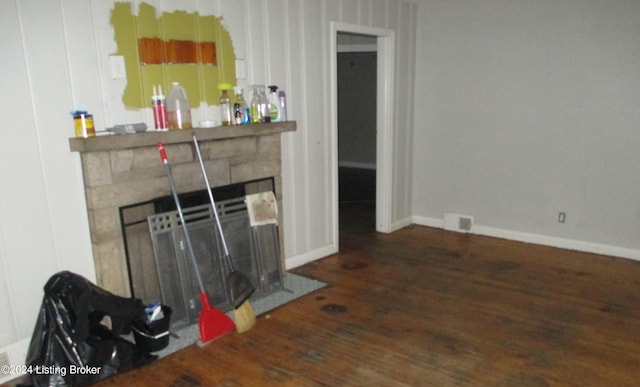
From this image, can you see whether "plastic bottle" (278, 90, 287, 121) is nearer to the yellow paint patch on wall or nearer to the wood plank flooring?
the yellow paint patch on wall

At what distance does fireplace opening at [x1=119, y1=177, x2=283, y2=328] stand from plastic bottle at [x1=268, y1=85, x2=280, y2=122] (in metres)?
0.48

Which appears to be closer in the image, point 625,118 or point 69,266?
point 69,266

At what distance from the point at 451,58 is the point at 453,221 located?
1604 mm

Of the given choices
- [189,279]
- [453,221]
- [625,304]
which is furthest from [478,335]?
[453,221]

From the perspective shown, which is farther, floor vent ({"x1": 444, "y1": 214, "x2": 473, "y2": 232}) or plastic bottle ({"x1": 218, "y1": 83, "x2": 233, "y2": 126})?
floor vent ({"x1": 444, "y1": 214, "x2": 473, "y2": 232})

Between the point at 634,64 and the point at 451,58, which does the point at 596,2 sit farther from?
the point at 451,58

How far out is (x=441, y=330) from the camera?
2721 millimetres

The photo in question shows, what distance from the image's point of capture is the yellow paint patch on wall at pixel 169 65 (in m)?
2.56

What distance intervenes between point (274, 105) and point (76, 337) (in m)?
1.93

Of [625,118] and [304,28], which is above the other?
[304,28]

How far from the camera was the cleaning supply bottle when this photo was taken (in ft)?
10.0

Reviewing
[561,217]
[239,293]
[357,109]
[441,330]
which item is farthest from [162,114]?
[357,109]

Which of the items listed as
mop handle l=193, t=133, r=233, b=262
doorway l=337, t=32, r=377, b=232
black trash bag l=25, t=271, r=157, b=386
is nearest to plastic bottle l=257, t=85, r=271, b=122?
mop handle l=193, t=133, r=233, b=262

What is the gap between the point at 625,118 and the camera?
12.0ft
